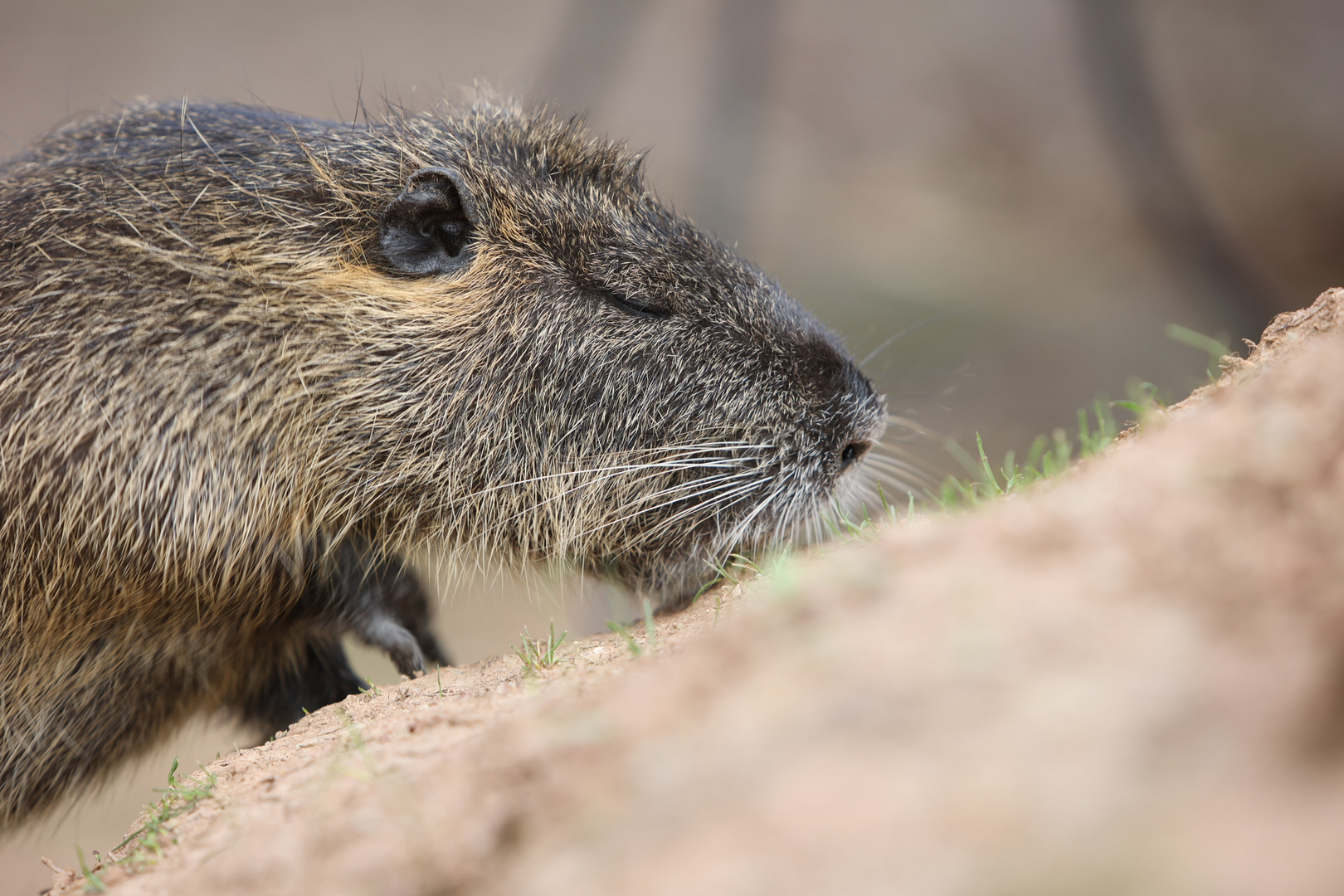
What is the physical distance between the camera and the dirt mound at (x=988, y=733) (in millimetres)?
777

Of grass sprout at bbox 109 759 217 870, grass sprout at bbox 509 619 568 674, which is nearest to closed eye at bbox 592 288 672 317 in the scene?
grass sprout at bbox 509 619 568 674

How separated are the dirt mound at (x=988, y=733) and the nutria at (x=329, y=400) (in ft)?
3.61

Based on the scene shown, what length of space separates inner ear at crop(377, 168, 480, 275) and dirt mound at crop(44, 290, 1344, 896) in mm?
1558

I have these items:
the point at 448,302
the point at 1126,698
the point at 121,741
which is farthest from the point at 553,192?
the point at 1126,698

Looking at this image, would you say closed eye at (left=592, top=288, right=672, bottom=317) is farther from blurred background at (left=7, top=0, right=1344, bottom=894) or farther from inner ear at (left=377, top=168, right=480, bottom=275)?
blurred background at (left=7, top=0, right=1344, bottom=894)

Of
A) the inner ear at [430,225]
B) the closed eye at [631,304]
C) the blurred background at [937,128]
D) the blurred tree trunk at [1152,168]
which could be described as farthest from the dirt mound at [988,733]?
the blurred tree trunk at [1152,168]

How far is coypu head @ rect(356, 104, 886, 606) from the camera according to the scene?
253 cm

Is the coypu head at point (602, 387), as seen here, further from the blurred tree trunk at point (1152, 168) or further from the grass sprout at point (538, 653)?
the blurred tree trunk at point (1152, 168)

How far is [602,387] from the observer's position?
256cm

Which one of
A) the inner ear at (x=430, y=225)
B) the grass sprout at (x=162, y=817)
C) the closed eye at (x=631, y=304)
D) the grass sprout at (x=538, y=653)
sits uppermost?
the closed eye at (x=631, y=304)

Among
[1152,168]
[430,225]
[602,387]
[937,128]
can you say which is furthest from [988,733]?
[1152,168]

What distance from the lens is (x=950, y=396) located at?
9.32 metres

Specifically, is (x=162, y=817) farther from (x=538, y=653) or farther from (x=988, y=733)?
(x=988, y=733)

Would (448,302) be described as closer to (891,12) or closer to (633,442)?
(633,442)
